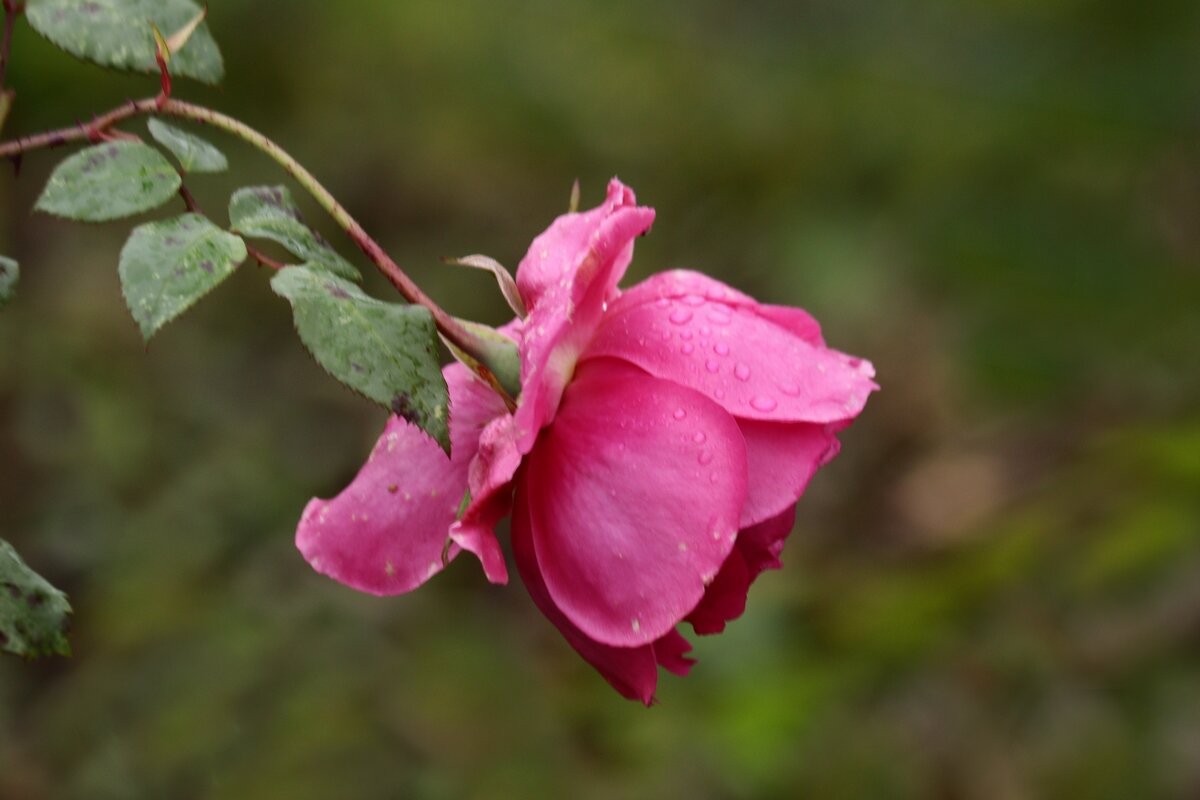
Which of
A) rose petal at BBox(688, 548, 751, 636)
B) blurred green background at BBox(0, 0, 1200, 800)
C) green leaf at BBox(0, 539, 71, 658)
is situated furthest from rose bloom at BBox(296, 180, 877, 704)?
blurred green background at BBox(0, 0, 1200, 800)

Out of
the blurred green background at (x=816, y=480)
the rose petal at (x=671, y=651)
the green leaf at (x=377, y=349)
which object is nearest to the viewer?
the green leaf at (x=377, y=349)

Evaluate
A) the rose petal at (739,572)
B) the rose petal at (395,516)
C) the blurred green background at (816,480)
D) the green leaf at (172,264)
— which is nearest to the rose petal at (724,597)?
the rose petal at (739,572)

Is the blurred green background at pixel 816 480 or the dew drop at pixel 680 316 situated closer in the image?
the dew drop at pixel 680 316

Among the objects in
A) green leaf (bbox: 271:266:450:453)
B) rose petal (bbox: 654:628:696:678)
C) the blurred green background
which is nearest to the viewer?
green leaf (bbox: 271:266:450:453)

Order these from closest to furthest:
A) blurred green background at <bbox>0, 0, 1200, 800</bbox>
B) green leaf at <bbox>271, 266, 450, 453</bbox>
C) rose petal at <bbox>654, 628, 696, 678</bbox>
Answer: green leaf at <bbox>271, 266, 450, 453</bbox>, rose petal at <bbox>654, 628, 696, 678</bbox>, blurred green background at <bbox>0, 0, 1200, 800</bbox>

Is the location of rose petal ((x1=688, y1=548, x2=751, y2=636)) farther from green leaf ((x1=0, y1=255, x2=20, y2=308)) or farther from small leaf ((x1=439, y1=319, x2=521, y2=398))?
green leaf ((x1=0, y1=255, x2=20, y2=308))

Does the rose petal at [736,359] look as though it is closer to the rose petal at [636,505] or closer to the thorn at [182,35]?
the rose petal at [636,505]
